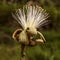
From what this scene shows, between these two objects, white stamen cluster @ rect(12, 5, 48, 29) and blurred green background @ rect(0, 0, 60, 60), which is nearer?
white stamen cluster @ rect(12, 5, 48, 29)

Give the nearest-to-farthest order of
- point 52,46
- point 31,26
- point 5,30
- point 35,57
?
point 31,26
point 35,57
point 52,46
point 5,30

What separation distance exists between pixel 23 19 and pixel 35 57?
1.81 meters

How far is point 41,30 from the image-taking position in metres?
4.90

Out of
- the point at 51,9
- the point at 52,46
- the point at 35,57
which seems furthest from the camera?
the point at 51,9

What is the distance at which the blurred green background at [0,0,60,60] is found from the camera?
3.67m

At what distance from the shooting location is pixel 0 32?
4418mm

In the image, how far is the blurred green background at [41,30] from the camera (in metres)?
3.67

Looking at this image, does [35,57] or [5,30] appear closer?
[35,57]

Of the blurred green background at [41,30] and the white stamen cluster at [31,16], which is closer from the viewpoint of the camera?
the white stamen cluster at [31,16]

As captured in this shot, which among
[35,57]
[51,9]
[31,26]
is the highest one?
[51,9]

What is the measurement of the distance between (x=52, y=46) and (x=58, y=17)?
5.08 ft

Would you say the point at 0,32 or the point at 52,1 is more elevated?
the point at 52,1

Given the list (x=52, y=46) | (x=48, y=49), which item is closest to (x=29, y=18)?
(x=48, y=49)

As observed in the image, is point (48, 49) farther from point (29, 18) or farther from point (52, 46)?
point (29, 18)
